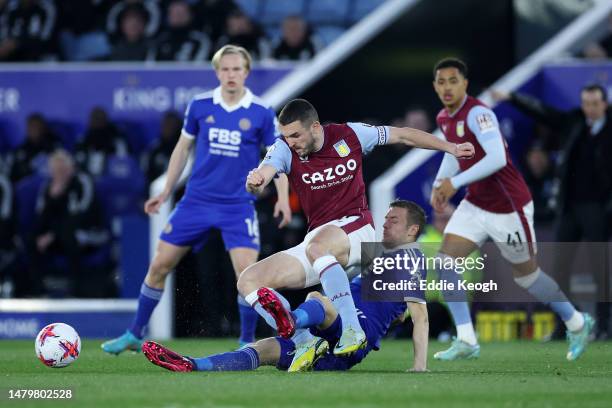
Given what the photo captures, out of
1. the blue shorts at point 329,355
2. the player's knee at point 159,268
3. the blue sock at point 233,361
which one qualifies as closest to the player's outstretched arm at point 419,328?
the blue shorts at point 329,355

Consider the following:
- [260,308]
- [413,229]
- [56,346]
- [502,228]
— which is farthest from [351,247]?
[502,228]

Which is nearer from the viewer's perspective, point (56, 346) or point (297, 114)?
point (297, 114)

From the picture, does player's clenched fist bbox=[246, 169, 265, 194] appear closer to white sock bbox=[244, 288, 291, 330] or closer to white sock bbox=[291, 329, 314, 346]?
white sock bbox=[244, 288, 291, 330]

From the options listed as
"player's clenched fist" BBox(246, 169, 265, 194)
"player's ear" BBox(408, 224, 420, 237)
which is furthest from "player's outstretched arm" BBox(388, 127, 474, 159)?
"player's clenched fist" BBox(246, 169, 265, 194)

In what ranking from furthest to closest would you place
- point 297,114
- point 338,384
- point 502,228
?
point 502,228, point 297,114, point 338,384

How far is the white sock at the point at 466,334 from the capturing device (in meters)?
9.53

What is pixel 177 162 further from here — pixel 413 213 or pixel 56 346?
pixel 413 213

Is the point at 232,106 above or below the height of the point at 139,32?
below

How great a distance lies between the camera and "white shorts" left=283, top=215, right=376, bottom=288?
7.96 meters

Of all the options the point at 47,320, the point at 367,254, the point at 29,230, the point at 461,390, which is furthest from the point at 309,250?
the point at 29,230

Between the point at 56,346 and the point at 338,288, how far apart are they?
171 centimetres

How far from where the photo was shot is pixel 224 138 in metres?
9.84

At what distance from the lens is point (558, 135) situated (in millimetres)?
13125

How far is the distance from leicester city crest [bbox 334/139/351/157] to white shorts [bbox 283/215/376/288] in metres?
0.37
